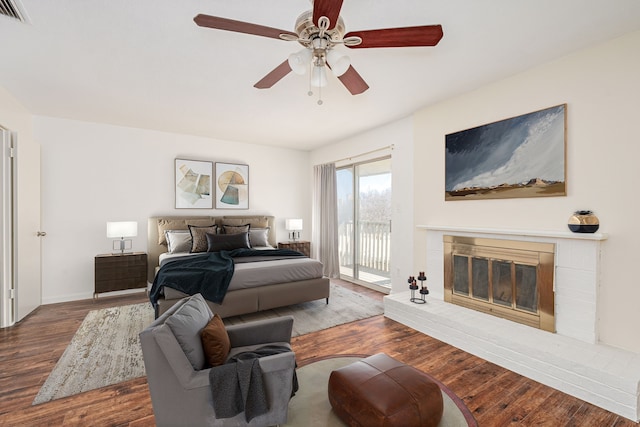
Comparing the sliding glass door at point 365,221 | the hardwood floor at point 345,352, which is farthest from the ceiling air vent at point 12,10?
the sliding glass door at point 365,221

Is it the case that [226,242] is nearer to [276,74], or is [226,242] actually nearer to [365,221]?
[365,221]

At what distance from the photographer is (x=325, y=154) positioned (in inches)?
234

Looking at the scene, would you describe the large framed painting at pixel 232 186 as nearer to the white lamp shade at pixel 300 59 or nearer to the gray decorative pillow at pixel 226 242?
the gray decorative pillow at pixel 226 242

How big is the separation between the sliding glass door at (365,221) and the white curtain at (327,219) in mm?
159

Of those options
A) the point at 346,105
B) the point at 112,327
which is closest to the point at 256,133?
the point at 346,105

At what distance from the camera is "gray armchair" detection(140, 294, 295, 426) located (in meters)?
1.42

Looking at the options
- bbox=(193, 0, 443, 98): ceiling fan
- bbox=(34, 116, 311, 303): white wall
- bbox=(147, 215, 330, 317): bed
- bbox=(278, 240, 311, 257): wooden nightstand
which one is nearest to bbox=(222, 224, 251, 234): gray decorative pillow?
bbox=(147, 215, 330, 317): bed

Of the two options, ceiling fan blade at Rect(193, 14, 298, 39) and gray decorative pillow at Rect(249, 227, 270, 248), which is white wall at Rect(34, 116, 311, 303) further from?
ceiling fan blade at Rect(193, 14, 298, 39)

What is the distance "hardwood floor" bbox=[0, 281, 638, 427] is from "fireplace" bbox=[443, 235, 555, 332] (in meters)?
0.66

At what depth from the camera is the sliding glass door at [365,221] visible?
482 cm

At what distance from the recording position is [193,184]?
516 centimetres

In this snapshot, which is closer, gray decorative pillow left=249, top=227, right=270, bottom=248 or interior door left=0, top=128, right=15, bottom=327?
interior door left=0, top=128, right=15, bottom=327

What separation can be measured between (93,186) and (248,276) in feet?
9.95

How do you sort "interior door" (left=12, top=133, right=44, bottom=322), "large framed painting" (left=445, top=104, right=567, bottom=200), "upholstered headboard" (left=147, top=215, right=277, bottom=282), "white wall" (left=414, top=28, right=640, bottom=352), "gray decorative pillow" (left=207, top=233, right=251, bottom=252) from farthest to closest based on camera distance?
"upholstered headboard" (left=147, top=215, right=277, bottom=282), "gray decorative pillow" (left=207, top=233, right=251, bottom=252), "interior door" (left=12, top=133, right=44, bottom=322), "large framed painting" (left=445, top=104, right=567, bottom=200), "white wall" (left=414, top=28, right=640, bottom=352)
